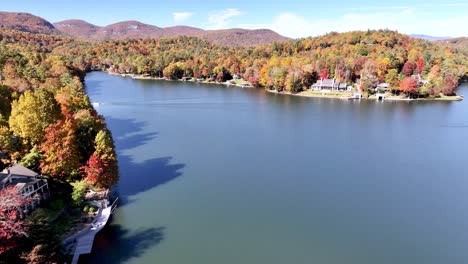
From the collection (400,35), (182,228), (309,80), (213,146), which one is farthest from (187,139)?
(400,35)

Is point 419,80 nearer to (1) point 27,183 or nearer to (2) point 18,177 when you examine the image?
(1) point 27,183

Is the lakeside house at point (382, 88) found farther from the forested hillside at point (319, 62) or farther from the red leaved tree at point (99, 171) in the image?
the red leaved tree at point (99, 171)

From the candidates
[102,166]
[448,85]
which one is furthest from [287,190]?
[448,85]

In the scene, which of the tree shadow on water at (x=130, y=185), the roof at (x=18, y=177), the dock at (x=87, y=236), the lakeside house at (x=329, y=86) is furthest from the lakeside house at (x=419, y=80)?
the roof at (x=18, y=177)

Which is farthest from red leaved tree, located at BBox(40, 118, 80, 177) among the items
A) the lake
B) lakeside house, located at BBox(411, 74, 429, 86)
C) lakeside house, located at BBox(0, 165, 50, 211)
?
lakeside house, located at BBox(411, 74, 429, 86)

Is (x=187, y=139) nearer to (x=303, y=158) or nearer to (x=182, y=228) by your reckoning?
(x=303, y=158)

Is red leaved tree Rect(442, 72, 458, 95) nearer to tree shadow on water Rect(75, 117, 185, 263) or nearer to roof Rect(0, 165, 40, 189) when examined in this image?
tree shadow on water Rect(75, 117, 185, 263)
